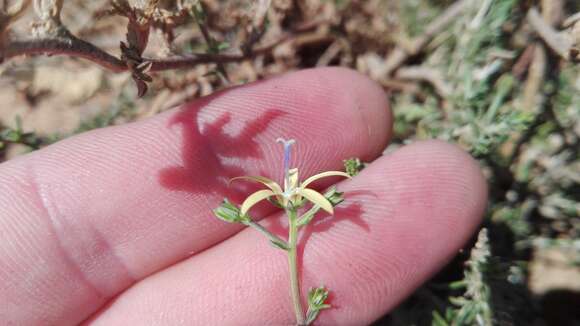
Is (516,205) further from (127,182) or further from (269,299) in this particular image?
(127,182)

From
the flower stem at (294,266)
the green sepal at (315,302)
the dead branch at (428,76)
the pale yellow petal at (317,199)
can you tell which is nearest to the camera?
the pale yellow petal at (317,199)

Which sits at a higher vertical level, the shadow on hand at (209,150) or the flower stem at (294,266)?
the shadow on hand at (209,150)

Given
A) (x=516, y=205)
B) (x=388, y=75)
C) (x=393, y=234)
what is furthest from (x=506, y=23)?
(x=393, y=234)

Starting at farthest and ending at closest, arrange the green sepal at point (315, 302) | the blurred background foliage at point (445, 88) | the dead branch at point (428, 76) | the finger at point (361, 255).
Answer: the dead branch at point (428, 76) → the blurred background foliage at point (445, 88) → the finger at point (361, 255) → the green sepal at point (315, 302)

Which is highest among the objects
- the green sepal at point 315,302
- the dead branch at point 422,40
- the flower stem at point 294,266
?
the dead branch at point 422,40

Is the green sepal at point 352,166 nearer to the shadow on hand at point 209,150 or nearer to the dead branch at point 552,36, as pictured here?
the shadow on hand at point 209,150

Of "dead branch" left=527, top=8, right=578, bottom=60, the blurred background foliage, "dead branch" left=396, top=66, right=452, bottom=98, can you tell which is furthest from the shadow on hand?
"dead branch" left=527, top=8, right=578, bottom=60

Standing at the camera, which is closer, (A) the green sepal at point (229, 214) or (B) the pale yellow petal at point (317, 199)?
(B) the pale yellow petal at point (317, 199)

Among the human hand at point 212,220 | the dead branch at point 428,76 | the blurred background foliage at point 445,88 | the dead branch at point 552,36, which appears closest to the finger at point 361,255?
the human hand at point 212,220
